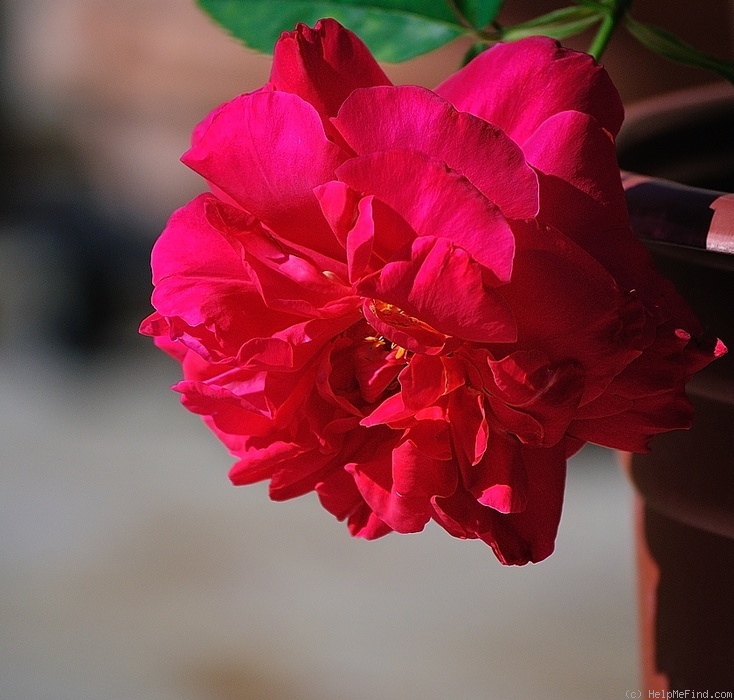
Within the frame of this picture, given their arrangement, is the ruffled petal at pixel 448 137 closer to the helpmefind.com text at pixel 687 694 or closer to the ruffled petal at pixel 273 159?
the ruffled petal at pixel 273 159

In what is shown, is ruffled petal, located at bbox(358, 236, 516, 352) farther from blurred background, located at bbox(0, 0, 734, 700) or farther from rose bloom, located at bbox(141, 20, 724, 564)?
blurred background, located at bbox(0, 0, 734, 700)

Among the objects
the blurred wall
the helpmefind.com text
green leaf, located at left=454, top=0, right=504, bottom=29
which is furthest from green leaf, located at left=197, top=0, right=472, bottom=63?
the blurred wall

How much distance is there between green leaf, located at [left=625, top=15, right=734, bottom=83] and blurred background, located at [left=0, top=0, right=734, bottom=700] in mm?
219

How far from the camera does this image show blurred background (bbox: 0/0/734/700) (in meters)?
0.36

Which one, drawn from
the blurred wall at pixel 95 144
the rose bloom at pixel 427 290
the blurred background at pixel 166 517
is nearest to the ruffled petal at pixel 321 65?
the rose bloom at pixel 427 290

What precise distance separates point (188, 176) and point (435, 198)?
49 cm

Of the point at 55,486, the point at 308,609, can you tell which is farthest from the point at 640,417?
the point at 55,486

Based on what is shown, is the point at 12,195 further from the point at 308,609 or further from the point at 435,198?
the point at 435,198

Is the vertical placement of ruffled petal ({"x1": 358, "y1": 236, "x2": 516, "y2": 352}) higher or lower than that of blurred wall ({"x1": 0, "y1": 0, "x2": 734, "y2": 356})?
lower

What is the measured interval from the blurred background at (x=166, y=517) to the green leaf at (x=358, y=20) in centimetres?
23

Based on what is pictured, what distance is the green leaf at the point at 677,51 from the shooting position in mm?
201

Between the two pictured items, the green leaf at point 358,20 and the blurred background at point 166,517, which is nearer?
the green leaf at point 358,20

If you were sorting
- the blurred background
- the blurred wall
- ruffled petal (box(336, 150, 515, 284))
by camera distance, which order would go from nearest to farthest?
ruffled petal (box(336, 150, 515, 284)) → the blurred background → the blurred wall

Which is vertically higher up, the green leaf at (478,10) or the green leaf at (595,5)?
the green leaf at (595,5)
